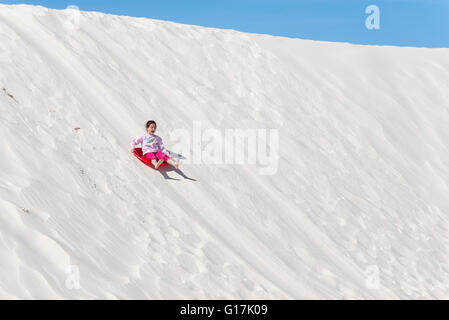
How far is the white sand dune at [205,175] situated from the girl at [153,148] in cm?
18

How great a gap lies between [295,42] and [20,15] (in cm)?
645

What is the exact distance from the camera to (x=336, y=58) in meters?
13.4

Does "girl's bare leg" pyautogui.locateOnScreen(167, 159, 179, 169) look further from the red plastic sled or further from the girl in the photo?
the red plastic sled

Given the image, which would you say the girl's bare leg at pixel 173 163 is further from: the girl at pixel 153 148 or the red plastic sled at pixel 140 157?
the red plastic sled at pixel 140 157

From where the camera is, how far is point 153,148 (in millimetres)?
7184

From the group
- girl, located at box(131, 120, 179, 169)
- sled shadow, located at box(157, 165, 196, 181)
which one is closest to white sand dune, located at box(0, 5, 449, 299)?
sled shadow, located at box(157, 165, 196, 181)

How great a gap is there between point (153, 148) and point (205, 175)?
0.85 metres

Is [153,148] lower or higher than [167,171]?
higher

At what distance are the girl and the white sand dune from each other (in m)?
0.18

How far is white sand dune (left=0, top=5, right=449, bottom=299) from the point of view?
529 centimetres

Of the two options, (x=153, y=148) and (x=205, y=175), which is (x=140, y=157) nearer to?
(x=153, y=148)

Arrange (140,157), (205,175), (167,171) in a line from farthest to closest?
(205,175), (167,171), (140,157)

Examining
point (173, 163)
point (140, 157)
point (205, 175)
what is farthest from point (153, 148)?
point (205, 175)
